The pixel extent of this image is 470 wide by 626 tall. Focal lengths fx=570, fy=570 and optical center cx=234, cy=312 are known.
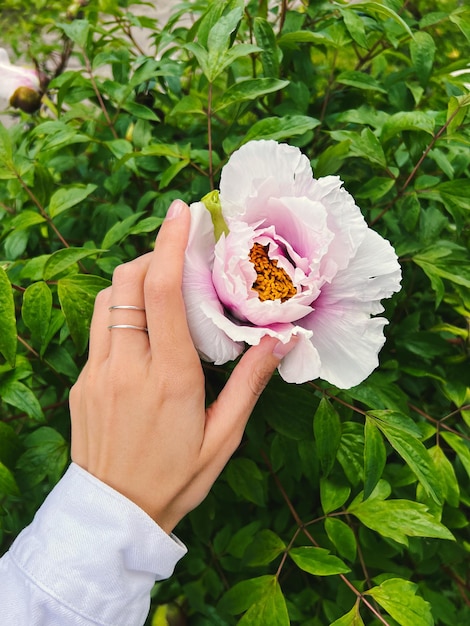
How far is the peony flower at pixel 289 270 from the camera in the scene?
44 cm

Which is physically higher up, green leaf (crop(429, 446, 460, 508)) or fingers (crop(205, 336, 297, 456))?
fingers (crop(205, 336, 297, 456))

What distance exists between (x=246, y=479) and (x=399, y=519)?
→ 0.17 metres

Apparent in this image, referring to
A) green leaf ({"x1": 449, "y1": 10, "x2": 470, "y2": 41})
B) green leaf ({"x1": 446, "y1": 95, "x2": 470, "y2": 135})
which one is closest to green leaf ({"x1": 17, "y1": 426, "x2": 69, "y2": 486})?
green leaf ({"x1": 446, "y1": 95, "x2": 470, "y2": 135})

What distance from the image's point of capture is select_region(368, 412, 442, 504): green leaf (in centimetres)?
52

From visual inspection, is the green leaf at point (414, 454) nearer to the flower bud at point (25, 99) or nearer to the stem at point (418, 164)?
the stem at point (418, 164)

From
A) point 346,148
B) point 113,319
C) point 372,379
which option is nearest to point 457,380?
point 372,379

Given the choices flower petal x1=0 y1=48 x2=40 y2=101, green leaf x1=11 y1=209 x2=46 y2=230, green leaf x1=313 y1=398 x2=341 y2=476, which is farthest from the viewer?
flower petal x1=0 y1=48 x2=40 y2=101

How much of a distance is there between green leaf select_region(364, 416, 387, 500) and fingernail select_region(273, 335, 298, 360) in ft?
0.44

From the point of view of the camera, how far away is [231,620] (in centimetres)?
70

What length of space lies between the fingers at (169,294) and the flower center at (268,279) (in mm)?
62

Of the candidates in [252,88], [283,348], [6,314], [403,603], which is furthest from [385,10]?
[403,603]

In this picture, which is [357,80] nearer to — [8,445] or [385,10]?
[385,10]

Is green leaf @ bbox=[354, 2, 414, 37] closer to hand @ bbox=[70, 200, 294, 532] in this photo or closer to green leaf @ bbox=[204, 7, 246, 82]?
green leaf @ bbox=[204, 7, 246, 82]

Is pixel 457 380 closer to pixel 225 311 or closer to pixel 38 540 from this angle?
pixel 225 311
